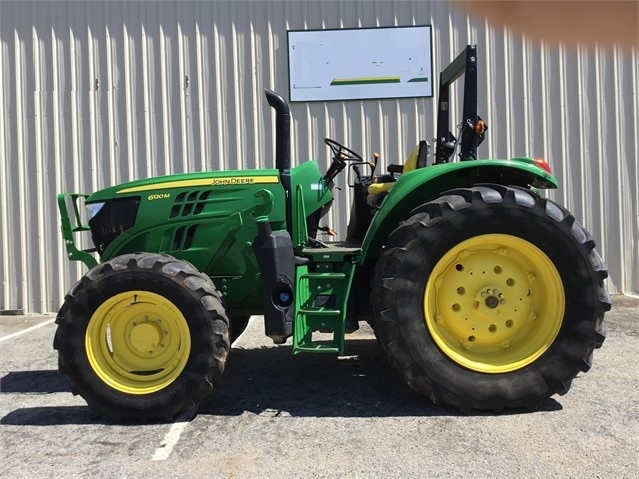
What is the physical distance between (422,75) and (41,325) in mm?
5707

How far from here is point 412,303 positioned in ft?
10.9

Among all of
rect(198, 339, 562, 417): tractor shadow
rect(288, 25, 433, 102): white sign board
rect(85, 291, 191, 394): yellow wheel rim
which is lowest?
rect(198, 339, 562, 417): tractor shadow

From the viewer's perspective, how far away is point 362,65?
7148 millimetres

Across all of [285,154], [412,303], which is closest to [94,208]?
[285,154]

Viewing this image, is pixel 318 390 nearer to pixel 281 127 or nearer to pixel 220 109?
pixel 281 127

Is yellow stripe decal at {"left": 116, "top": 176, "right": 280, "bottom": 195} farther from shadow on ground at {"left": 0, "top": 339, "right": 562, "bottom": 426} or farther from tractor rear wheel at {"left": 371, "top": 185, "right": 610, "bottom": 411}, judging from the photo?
shadow on ground at {"left": 0, "top": 339, "right": 562, "bottom": 426}

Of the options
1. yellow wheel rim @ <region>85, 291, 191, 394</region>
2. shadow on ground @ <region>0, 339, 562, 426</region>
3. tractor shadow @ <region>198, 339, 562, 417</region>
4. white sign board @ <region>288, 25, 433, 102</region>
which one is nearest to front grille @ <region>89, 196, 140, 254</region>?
yellow wheel rim @ <region>85, 291, 191, 394</region>

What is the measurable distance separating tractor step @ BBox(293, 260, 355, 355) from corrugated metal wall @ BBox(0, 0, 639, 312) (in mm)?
3645

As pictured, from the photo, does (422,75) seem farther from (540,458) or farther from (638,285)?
(540,458)

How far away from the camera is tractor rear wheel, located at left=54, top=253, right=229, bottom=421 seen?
131 inches

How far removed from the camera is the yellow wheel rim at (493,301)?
3389mm

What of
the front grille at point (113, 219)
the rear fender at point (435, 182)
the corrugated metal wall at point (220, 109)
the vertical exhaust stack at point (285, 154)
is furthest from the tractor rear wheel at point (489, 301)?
the corrugated metal wall at point (220, 109)

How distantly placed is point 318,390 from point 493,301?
4.48 feet

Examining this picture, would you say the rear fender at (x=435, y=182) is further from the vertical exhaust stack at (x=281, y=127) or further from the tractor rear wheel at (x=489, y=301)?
the vertical exhaust stack at (x=281, y=127)
